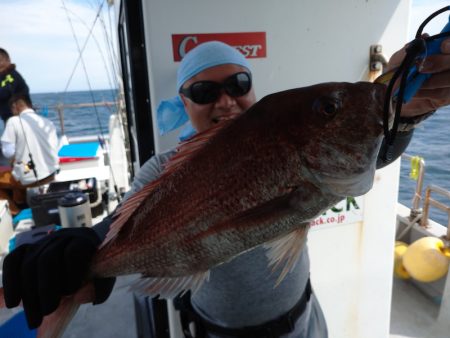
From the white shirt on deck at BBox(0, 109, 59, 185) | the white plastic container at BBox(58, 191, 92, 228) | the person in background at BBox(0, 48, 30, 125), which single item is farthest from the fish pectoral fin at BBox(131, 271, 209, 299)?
the person in background at BBox(0, 48, 30, 125)

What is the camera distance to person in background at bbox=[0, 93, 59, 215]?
4.84 metres

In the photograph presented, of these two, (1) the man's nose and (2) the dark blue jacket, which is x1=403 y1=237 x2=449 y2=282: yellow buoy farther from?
(2) the dark blue jacket

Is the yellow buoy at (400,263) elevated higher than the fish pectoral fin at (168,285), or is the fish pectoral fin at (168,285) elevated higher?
the fish pectoral fin at (168,285)

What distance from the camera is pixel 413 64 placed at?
0.70m

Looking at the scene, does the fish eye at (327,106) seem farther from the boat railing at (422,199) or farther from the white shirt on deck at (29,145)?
the white shirt on deck at (29,145)

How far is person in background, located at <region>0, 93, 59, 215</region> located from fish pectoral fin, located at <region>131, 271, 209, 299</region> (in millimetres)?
4320

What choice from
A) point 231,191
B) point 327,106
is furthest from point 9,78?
point 327,106

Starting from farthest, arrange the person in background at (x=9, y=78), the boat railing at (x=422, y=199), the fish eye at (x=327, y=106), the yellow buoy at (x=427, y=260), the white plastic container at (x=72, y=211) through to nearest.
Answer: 1. the person in background at (x=9, y=78)
2. the white plastic container at (x=72, y=211)
3. the boat railing at (x=422, y=199)
4. the yellow buoy at (x=427, y=260)
5. the fish eye at (x=327, y=106)

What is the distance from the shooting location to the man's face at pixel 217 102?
136 centimetres

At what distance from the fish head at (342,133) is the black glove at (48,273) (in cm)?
74

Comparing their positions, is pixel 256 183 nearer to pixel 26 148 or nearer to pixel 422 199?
pixel 422 199

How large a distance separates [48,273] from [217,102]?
32.0 inches

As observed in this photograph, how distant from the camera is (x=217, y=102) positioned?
1359 millimetres

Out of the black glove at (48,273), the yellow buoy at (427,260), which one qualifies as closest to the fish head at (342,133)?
the black glove at (48,273)
